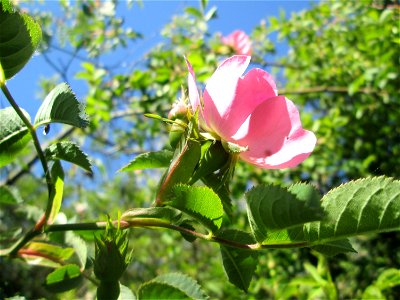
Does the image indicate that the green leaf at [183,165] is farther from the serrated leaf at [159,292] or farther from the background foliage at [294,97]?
the background foliage at [294,97]

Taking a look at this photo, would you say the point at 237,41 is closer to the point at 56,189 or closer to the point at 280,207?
the point at 56,189

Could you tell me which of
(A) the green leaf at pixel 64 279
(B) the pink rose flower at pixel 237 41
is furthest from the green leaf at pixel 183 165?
(B) the pink rose flower at pixel 237 41

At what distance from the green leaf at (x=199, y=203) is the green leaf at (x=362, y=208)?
10 cm

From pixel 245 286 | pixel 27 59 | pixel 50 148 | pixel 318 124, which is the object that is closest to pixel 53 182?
pixel 50 148

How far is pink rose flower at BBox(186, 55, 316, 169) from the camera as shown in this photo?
0.50m

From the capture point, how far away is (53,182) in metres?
0.54

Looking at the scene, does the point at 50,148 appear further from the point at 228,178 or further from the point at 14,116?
the point at 228,178

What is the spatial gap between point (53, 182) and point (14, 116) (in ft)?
0.29

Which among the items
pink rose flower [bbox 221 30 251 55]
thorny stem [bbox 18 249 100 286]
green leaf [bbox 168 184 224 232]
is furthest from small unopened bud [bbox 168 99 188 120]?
pink rose flower [bbox 221 30 251 55]

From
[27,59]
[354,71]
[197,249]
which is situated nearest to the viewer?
[27,59]

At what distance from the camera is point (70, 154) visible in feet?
1.74

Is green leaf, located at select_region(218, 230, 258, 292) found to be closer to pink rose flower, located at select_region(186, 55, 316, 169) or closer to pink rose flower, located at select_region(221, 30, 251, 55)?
pink rose flower, located at select_region(186, 55, 316, 169)

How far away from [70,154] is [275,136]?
232 mm

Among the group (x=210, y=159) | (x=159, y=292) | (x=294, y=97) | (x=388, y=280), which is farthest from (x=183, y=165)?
(x=294, y=97)
